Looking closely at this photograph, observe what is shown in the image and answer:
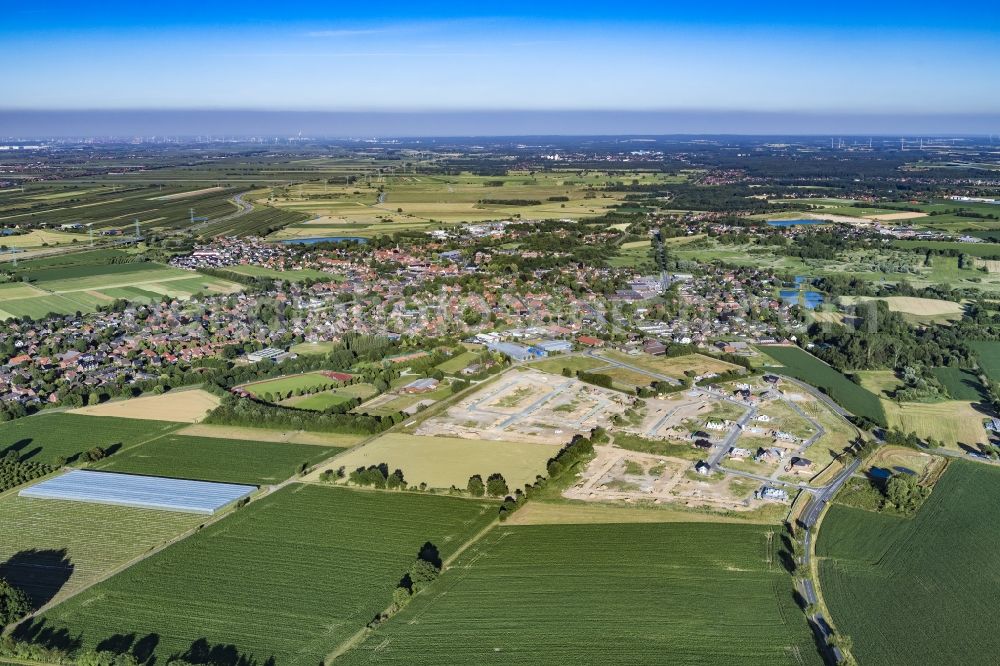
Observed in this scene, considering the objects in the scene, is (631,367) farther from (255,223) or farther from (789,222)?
(255,223)

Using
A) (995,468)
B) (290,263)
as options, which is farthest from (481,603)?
(290,263)

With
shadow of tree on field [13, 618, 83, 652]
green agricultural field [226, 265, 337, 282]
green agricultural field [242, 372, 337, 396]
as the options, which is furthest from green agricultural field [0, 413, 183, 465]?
green agricultural field [226, 265, 337, 282]

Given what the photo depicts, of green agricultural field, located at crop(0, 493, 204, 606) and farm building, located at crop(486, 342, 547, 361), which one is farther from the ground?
farm building, located at crop(486, 342, 547, 361)

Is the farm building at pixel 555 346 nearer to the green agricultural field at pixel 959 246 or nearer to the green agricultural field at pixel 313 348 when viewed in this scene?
the green agricultural field at pixel 313 348

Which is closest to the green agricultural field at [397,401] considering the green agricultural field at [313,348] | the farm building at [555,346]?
the farm building at [555,346]

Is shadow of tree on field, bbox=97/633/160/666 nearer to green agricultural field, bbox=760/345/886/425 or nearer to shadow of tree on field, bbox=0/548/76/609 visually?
shadow of tree on field, bbox=0/548/76/609

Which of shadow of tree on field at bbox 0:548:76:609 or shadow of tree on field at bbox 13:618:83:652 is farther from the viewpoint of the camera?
shadow of tree on field at bbox 0:548:76:609
